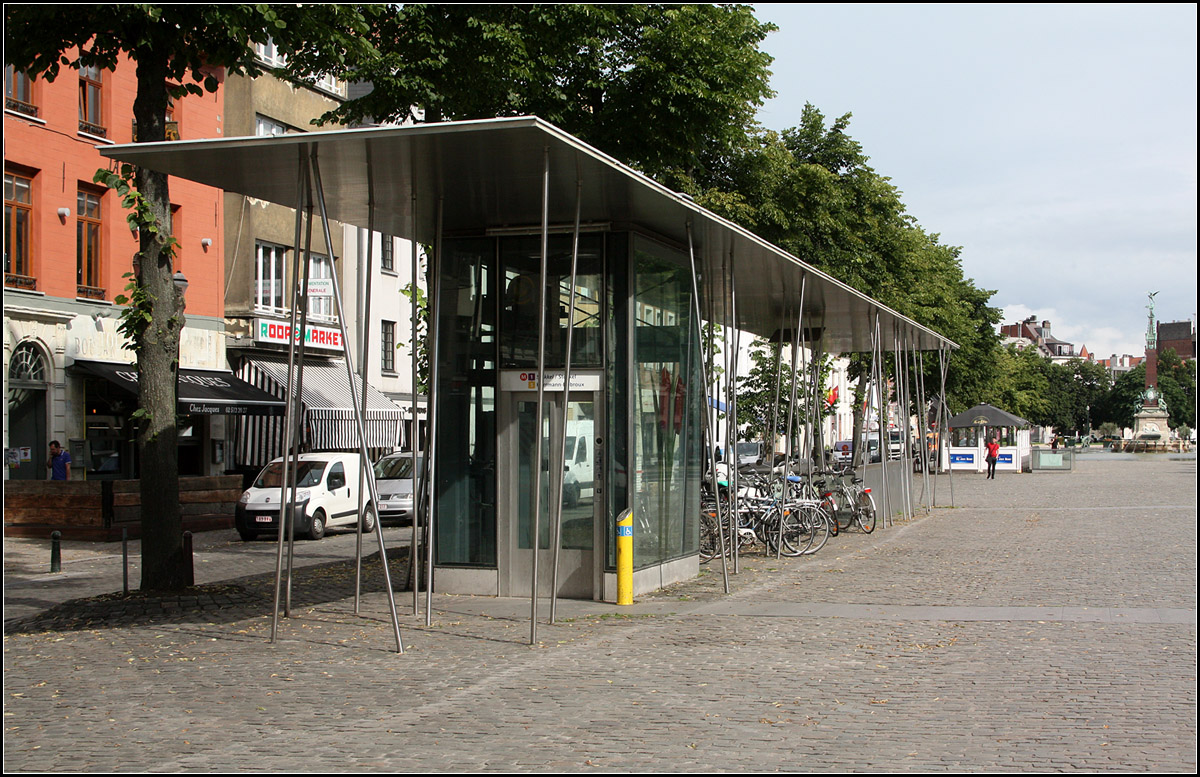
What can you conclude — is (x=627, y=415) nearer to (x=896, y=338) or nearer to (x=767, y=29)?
(x=767, y=29)

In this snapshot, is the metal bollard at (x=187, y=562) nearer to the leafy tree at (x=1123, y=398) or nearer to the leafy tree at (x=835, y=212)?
the leafy tree at (x=835, y=212)

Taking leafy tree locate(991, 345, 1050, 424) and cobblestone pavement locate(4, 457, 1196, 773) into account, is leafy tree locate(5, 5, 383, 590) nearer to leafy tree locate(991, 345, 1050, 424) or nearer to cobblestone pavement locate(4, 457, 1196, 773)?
cobblestone pavement locate(4, 457, 1196, 773)

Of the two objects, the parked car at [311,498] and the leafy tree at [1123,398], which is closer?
the parked car at [311,498]

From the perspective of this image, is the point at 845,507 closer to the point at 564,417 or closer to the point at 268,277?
the point at 564,417

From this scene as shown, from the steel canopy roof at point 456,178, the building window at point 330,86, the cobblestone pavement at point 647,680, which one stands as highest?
the building window at point 330,86

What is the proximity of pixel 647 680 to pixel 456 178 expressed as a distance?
15.7 feet

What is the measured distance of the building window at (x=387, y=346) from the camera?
4053 centimetres

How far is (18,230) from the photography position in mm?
25891

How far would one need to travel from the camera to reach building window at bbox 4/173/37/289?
25606 mm

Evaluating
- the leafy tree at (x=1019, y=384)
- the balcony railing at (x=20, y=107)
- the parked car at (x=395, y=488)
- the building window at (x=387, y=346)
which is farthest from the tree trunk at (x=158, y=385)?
the leafy tree at (x=1019, y=384)

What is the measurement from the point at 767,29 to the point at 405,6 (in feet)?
25.1

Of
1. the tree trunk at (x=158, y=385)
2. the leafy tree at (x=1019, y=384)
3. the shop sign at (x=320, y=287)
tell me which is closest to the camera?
the tree trunk at (x=158, y=385)

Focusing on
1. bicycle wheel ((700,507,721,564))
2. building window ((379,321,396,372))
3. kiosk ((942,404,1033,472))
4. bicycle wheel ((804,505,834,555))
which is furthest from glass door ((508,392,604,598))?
kiosk ((942,404,1033,472))

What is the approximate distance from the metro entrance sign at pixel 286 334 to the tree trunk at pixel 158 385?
18977 millimetres
